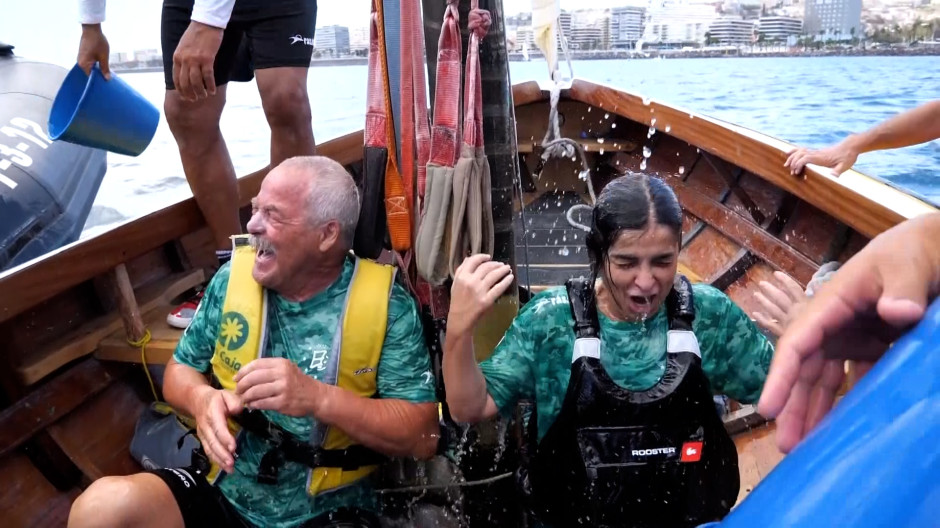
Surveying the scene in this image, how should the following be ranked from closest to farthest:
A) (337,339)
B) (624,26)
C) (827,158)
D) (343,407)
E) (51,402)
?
(343,407) → (337,339) → (51,402) → (827,158) → (624,26)

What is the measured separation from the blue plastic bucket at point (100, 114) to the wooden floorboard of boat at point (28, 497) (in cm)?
115

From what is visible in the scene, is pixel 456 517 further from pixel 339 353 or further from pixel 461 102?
pixel 461 102

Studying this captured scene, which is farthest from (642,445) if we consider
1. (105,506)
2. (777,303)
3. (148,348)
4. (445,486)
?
(148,348)

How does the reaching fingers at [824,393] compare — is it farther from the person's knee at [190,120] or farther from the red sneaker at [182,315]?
the person's knee at [190,120]

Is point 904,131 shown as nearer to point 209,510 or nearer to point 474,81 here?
point 474,81

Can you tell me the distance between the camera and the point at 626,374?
159cm

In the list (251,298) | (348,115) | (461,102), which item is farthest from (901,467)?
(348,115)

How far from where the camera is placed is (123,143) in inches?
114

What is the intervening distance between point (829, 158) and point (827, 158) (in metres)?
0.01

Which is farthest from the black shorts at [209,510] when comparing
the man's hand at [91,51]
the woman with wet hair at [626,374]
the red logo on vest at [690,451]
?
the man's hand at [91,51]

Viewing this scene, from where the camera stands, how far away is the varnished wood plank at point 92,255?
2217 millimetres

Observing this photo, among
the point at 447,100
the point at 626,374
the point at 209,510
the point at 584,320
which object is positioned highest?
the point at 447,100

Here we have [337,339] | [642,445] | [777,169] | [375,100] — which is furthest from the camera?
[777,169]

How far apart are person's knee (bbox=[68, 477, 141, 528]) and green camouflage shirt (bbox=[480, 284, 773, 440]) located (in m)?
0.81
